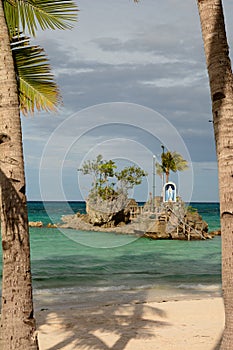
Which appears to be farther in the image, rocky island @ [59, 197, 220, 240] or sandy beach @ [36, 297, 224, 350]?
rocky island @ [59, 197, 220, 240]

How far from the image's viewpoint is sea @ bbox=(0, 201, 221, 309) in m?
19.2

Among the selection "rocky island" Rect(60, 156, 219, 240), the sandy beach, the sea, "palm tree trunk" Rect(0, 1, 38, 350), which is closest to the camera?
"palm tree trunk" Rect(0, 1, 38, 350)

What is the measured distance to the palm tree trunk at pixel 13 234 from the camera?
5434 mm

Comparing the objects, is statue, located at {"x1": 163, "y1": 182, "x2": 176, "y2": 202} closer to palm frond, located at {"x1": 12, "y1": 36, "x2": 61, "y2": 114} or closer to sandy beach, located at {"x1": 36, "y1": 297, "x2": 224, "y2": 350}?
sandy beach, located at {"x1": 36, "y1": 297, "x2": 224, "y2": 350}

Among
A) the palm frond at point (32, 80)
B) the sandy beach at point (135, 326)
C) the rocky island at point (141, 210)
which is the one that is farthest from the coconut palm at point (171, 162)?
the palm frond at point (32, 80)

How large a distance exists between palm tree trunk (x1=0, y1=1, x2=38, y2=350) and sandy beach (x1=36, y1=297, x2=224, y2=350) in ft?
13.5

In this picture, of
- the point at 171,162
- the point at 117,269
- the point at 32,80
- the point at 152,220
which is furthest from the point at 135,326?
the point at 171,162

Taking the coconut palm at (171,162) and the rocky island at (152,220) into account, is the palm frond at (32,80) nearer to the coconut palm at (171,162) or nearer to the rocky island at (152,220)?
the rocky island at (152,220)

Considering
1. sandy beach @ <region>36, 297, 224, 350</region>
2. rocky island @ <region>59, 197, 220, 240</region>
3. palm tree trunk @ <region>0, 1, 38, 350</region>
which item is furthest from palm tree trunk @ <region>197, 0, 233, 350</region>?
rocky island @ <region>59, 197, 220, 240</region>

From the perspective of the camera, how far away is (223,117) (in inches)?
198

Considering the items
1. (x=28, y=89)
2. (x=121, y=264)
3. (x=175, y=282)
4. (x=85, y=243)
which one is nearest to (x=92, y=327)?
(x=28, y=89)

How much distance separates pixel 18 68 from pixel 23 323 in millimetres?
3931

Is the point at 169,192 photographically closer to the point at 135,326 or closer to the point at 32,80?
the point at 135,326

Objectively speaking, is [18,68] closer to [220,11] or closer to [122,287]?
[220,11]
